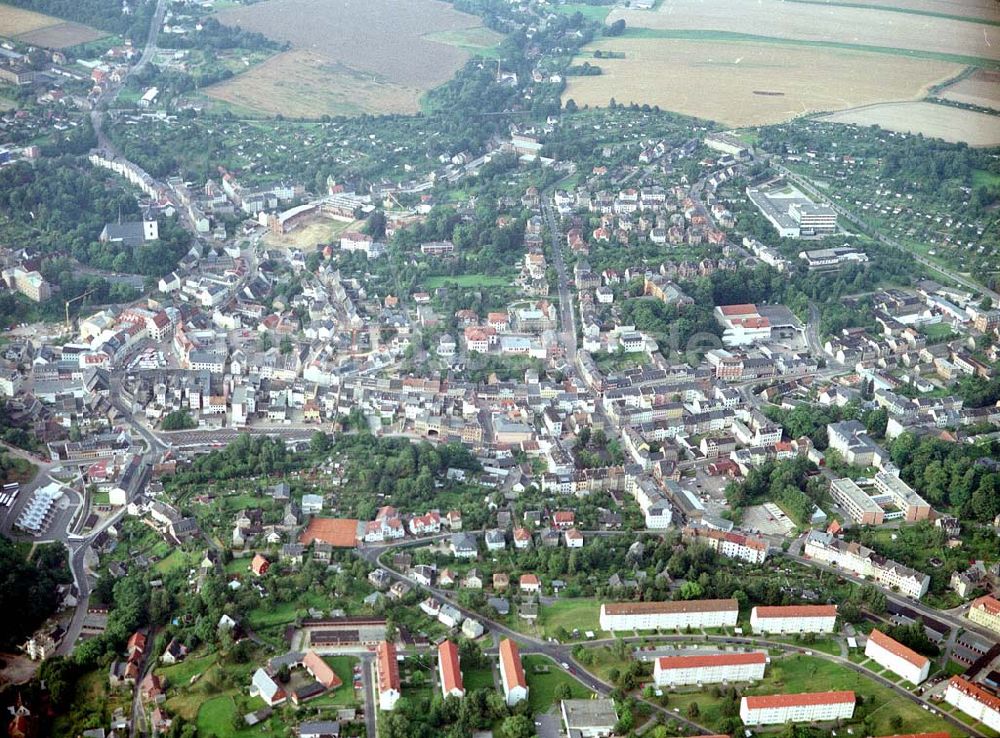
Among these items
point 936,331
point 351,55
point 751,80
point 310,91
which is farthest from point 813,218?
point 351,55

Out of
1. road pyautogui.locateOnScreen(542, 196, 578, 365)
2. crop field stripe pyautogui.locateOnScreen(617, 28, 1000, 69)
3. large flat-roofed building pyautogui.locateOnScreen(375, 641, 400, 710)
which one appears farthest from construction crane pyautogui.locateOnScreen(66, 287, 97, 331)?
crop field stripe pyautogui.locateOnScreen(617, 28, 1000, 69)

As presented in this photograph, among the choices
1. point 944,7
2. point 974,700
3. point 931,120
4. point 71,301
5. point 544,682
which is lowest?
point 544,682

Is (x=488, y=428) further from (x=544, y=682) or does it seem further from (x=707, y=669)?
(x=707, y=669)

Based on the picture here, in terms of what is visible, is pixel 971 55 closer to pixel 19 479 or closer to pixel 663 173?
pixel 663 173

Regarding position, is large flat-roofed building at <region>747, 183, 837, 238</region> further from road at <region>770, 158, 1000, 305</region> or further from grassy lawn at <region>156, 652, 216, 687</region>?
grassy lawn at <region>156, 652, 216, 687</region>

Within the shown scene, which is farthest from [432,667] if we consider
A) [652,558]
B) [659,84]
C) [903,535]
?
[659,84]

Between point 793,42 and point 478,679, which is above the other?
point 793,42
